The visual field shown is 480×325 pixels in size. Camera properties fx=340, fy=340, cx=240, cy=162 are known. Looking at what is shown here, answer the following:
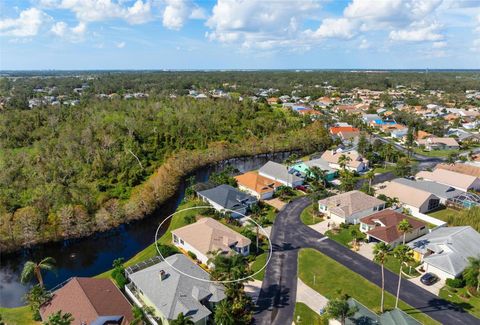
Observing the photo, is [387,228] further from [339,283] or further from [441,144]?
[441,144]

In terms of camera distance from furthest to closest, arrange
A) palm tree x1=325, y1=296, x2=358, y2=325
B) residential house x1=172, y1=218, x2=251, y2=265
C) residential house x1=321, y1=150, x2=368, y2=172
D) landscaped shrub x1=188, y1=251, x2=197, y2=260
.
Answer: residential house x1=321, y1=150, x2=368, y2=172
landscaped shrub x1=188, y1=251, x2=197, y2=260
residential house x1=172, y1=218, x2=251, y2=265
palm tree x1=325, y1=296, x2=358, y2=325

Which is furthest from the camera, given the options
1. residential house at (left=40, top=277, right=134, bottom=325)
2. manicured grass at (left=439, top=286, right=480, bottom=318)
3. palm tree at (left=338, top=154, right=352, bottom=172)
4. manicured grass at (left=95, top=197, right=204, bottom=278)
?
palm tree at (left=338, top=154, right=352, bottom=172)

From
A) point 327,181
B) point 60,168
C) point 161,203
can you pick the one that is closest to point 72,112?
point 60,168

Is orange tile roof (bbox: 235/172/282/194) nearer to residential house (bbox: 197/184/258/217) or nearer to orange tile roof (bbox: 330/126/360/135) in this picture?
residential house (bbox: 197/184/258/217)

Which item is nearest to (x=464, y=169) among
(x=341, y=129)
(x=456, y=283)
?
(x=456, y=283)

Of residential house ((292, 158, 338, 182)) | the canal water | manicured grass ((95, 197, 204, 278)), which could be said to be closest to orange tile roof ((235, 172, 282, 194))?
residential house ((292, 158, 338, 182))

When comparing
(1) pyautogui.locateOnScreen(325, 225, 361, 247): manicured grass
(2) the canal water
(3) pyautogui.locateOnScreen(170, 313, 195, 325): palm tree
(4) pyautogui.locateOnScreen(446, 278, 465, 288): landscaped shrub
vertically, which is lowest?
(2) the canal water
